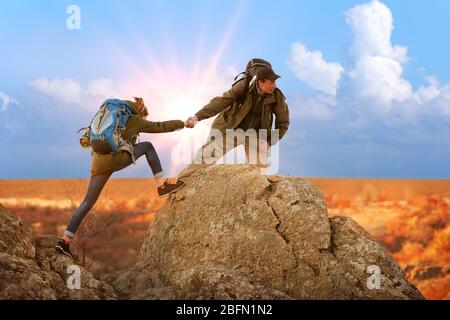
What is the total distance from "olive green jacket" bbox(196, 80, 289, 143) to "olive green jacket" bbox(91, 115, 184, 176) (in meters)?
0.96

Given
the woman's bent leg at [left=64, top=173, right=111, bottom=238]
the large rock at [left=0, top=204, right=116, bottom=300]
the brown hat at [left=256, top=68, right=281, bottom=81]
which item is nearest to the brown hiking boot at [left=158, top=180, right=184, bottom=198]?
the woman's bent leg at [left=64, top=173, right=111, bottom=238]

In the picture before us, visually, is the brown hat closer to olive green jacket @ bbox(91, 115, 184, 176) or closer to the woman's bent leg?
olive green jacket @ bbox(91, 115, 184, 176)

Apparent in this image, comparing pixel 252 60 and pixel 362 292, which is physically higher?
pixel 252 60

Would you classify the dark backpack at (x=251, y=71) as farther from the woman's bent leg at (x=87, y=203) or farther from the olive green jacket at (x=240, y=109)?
the woman's bent leg at (x=87, y=203)

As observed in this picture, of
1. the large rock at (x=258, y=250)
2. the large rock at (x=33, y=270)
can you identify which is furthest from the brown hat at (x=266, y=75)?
the large rock at (x=33, y=270)

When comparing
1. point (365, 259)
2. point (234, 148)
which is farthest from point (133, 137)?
point (365, 259)

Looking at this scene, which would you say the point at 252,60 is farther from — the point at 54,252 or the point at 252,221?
the point at 54,252

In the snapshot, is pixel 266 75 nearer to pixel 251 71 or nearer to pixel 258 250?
pixel 251 71

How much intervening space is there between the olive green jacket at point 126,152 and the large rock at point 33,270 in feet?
3.98

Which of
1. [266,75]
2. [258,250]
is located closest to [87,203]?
[258,250]

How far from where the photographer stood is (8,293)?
5.64m

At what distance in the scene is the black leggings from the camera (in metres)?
7.16
